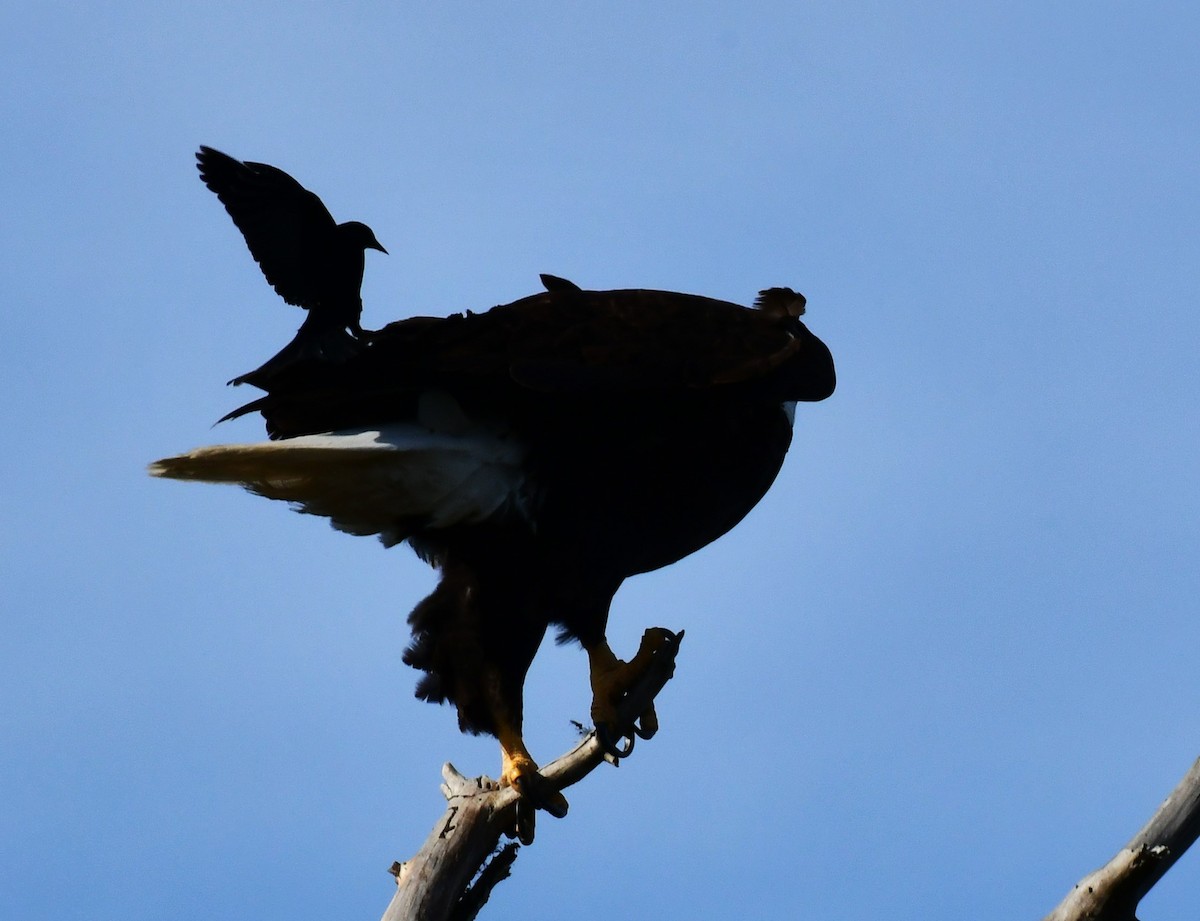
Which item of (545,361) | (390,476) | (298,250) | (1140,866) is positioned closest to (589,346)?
(545,361)

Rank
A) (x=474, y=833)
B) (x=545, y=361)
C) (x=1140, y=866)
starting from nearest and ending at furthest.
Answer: (x=1140, y=866) < (x=474, y=833) < (x=545, y=361)

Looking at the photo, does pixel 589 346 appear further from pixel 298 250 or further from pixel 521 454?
pixel 298 250

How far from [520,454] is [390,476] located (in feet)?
1.22

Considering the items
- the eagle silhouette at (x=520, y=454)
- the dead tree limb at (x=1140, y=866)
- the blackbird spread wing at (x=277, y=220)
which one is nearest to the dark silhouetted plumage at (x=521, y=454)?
the eagle silhouette at (x=520, y=454)

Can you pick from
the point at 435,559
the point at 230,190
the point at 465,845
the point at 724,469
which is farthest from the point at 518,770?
the point at 230,190

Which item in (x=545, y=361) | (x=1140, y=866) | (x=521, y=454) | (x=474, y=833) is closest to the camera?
(x=1140, y=866)

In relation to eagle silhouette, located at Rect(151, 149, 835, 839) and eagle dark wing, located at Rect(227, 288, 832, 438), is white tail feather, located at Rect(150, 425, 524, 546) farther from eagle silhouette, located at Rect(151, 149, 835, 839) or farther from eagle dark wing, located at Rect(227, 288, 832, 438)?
eagle dark wing, located at Rect(227, 288, 832, 438)

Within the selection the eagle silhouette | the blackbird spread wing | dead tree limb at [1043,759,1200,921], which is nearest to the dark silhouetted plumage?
the eagle silhouette

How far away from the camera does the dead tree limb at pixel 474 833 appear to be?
3.73 m

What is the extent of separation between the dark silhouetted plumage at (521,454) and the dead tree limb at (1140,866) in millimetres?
1526

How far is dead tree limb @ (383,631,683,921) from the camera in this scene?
373 cm

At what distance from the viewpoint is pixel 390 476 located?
4.28m

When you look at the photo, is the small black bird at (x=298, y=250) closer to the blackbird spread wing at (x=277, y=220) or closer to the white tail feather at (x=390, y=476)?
the blackbird spread wing at (x=277, y=220)

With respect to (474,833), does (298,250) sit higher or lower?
higher
